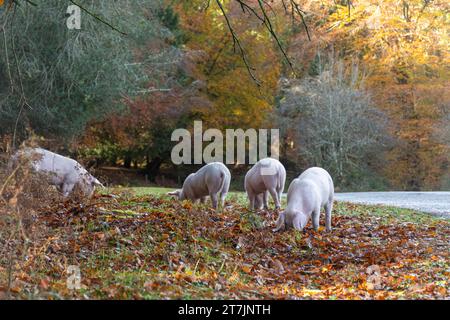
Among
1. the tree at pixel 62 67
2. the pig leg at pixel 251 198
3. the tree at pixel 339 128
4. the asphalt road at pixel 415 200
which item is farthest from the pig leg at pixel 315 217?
the tree at pixel 339 128

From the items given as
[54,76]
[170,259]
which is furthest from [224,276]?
[54,76]

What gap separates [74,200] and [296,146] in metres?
22.6

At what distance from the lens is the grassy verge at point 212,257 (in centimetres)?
759

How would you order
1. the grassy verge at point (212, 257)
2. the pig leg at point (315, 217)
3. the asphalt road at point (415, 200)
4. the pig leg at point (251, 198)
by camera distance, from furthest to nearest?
the asphalt road at point (415, 200) < the pig leg at point (251, 198) < the pig leg at point (315, 217) < the grassy verge at point (212, 257)

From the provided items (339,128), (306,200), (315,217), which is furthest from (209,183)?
(339,128)

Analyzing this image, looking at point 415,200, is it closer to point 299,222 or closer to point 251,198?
point 251,198

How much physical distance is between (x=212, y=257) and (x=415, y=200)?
1501 cm

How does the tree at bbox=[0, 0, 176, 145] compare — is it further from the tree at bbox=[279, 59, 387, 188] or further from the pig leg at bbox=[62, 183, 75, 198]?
the tree at bbox=[279, 59, 387, 188]

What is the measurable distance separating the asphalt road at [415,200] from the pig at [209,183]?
19.7 feet

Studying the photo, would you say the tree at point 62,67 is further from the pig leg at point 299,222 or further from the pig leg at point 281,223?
the pig leg at point 299,222

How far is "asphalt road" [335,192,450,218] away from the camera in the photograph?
20031 mm

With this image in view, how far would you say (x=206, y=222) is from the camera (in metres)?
12.1

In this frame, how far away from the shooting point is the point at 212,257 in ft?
33.3
